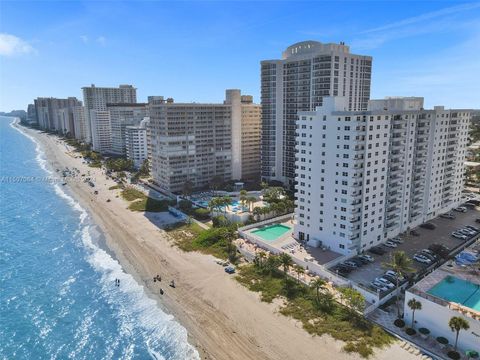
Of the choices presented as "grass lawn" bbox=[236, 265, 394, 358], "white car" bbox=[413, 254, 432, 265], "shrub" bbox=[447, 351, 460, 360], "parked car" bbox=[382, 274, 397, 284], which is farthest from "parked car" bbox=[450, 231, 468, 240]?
"grass lawn" bbox=[236, 265, 394, 358]

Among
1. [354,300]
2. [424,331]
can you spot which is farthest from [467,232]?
[354,300]

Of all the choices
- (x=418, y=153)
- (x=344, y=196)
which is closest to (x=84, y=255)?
(x=344, y=196)

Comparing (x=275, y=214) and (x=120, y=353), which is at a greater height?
(x=275, y=214)

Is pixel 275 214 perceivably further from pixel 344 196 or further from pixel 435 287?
pixel 435 287

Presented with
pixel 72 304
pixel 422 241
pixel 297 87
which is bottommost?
pixel 72 304

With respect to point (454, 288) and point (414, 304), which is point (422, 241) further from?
point (414, 304)

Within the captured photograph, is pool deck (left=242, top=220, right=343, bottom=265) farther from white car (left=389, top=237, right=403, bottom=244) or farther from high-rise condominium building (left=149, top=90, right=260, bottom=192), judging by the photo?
high-rise condominium building (left=149, top=90, right=260, bottom=192)

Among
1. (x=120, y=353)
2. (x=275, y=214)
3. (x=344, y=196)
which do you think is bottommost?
(x=120, y=353)
